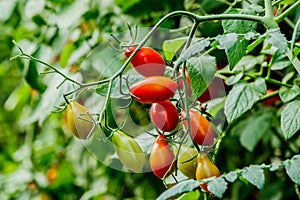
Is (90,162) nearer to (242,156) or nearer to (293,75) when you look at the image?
(242,156)

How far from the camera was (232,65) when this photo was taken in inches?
27.0

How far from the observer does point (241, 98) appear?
2.75 feet

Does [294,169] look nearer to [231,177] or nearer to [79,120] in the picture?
[231,177]

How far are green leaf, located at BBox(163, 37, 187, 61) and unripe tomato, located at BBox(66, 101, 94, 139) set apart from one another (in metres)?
0.13

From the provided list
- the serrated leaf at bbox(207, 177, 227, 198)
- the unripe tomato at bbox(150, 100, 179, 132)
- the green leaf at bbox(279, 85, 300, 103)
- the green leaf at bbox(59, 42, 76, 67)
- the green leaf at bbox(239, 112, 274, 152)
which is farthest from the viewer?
the green leaf at bbox(59, 42, 76, 67)

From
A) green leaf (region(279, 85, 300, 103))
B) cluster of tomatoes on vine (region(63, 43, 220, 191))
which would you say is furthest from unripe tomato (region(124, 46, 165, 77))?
green leaf (region(279, 85, 300, 103))

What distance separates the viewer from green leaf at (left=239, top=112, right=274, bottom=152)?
132cm

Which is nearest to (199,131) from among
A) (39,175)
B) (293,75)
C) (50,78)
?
(293,75)

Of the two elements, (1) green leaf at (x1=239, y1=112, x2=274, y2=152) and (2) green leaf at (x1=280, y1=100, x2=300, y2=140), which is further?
(1) green leaf at (x1=239, y1=112, x2=274, y2=152)

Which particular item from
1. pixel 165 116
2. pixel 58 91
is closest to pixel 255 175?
pixel 165 116

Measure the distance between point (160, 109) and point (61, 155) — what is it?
1244mm

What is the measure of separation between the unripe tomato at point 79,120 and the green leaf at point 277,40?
8.8 inches

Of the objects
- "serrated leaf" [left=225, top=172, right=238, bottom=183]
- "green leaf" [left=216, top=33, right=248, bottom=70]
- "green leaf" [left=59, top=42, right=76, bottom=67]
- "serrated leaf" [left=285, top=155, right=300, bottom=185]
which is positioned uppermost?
"green leaf" [left=216, top=33, right=248, bottom=70]

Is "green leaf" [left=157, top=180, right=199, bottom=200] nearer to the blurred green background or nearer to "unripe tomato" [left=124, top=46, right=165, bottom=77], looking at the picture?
"unripe tomato" [left=124, top=46, right=165, bottom=77]
